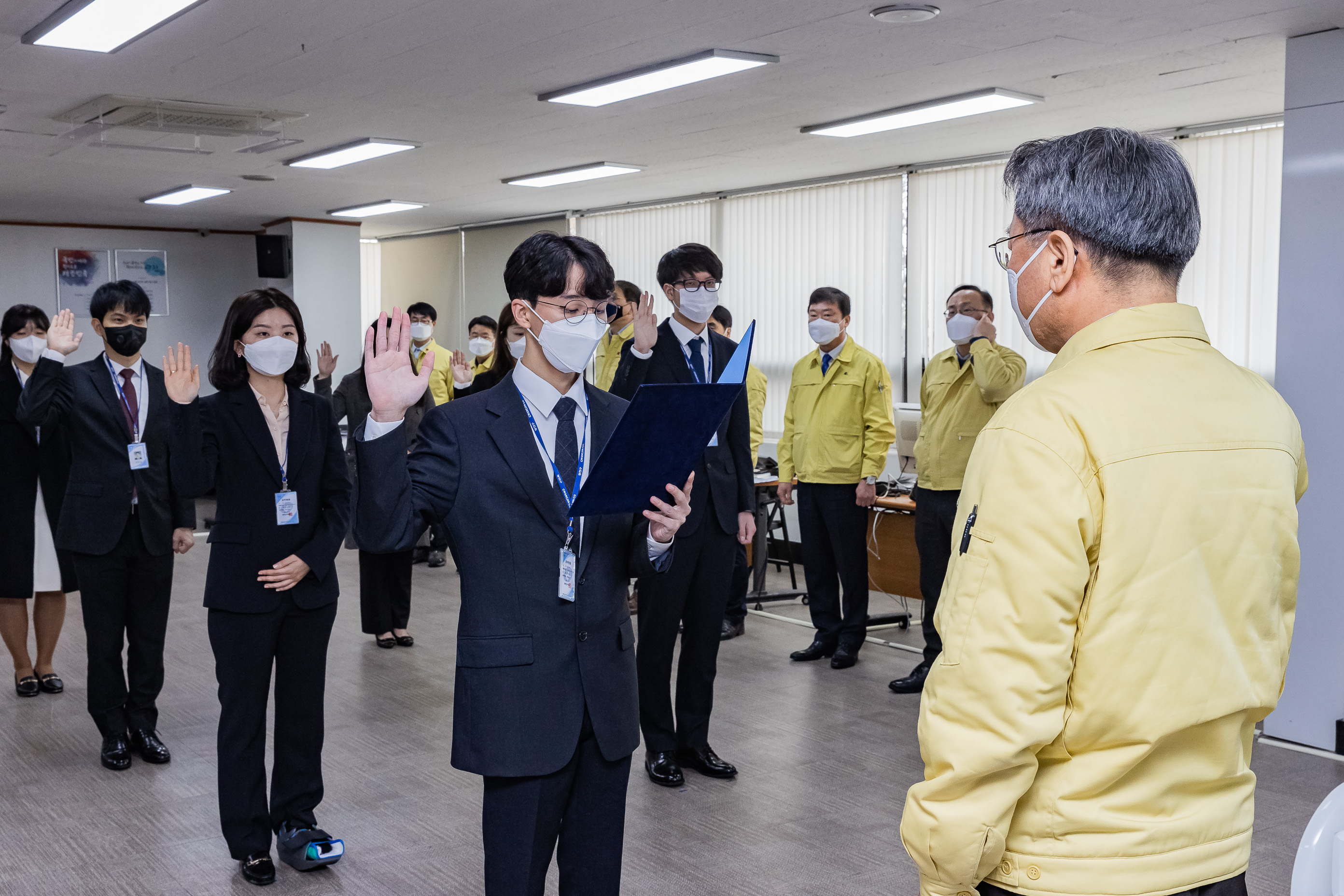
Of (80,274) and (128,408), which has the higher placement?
(80,274)

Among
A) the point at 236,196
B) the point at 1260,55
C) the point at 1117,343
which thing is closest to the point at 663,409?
the point at 1117,343

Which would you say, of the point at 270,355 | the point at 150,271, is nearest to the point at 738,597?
the point at 270,355

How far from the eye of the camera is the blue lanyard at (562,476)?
2082mm

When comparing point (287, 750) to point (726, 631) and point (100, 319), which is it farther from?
point (726, 631)

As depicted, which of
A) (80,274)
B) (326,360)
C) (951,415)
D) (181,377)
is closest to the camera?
(181,377)

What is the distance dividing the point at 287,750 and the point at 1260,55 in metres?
4.86

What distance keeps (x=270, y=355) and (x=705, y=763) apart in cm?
213

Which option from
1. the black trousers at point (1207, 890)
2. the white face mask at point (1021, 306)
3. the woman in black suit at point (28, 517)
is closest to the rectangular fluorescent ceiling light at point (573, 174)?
the woman in black suit at point (28, 517)

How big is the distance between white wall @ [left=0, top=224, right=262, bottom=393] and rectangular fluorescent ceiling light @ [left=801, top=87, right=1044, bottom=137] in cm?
791

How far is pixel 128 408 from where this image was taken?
165 inches

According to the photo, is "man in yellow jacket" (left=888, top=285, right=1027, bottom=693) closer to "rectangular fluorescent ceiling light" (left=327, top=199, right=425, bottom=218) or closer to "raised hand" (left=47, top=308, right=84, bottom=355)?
"raised hand" (left=47, top=308, right=84, bottom=355)

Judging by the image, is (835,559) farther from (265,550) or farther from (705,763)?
(265,550)

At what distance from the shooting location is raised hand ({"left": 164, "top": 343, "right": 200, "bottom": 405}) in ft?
10.0

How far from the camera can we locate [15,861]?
3387 mm
